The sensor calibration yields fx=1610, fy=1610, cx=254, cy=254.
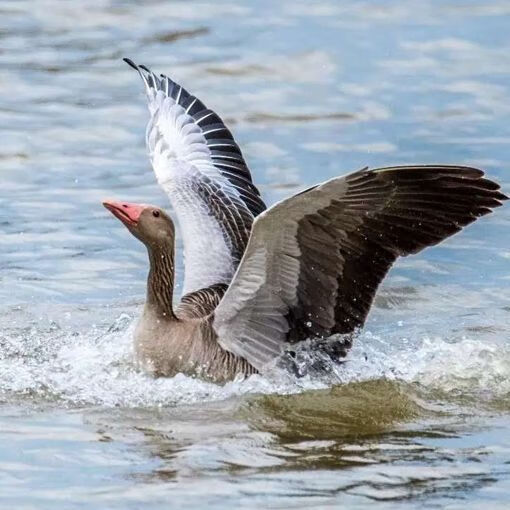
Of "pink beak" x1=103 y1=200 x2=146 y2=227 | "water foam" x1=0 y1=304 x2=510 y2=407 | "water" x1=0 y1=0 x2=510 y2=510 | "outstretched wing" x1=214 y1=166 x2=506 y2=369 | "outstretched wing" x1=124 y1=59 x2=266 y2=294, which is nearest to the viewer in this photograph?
"water" x1=0 y1=0 x2=510 y2=510

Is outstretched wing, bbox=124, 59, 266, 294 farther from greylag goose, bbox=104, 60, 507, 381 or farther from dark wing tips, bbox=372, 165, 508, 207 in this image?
dark wing tips, bbox=372, 165, 508, 207

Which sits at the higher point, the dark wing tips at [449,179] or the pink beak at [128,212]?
the dark wing tips at [449,179]

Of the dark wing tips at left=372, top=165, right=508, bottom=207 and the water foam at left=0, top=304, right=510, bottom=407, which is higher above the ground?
the dark wing tips at left=372, top=165, right=508, bottom=207

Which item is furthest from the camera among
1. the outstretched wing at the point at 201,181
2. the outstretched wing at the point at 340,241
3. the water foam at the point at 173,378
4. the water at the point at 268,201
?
the outstretched wing at the point at 201,181

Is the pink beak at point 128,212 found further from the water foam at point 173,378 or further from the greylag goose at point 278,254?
the water foam at point 173,378

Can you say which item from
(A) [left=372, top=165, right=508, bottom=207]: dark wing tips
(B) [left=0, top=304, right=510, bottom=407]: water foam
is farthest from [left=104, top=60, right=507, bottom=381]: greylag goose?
(B) [left=0, top=304, right=510, bottom=407]: water foam

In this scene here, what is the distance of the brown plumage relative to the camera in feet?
28.9

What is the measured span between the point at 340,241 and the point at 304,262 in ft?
0.82

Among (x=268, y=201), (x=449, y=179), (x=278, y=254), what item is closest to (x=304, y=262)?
(x=278, y=254)

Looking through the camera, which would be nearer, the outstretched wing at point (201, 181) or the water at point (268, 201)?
the water at point (268, 201)

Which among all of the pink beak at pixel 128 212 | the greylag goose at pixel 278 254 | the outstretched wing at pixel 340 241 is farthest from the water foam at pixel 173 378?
the pink beak at pixel 128 212

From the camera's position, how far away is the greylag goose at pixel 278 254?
29.0 feet

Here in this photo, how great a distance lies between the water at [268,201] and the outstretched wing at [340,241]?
45cm

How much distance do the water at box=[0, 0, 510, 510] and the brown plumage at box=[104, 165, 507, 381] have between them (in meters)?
0.24
